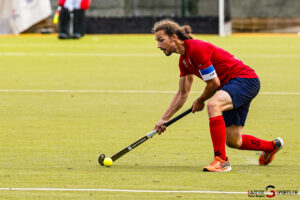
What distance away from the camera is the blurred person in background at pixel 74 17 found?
81.0ft

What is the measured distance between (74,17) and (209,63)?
18.1 meters

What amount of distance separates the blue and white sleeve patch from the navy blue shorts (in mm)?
282

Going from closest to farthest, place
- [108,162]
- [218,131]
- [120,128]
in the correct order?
[218,131], [108,162], [120,128]

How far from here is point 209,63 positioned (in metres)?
7.43

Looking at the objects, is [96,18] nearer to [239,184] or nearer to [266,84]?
[266,84]

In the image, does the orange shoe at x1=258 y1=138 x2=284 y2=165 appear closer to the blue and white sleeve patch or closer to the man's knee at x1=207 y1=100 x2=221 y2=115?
the man's knee at x1=207 y1=100 x2=221 y2=115

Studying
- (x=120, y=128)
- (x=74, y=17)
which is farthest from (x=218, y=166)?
(x=74, y=17)

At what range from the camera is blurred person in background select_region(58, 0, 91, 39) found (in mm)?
24688

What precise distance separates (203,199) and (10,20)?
2233cm

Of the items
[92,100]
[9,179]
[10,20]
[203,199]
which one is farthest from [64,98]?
[10,20]

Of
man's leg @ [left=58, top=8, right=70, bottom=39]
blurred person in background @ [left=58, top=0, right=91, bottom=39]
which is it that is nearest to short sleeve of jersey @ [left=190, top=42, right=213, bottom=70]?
blurred person in background @ [left=58, top=0, right=91, bottom=39]

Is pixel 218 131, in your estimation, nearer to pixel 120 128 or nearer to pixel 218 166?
pixel 218 166

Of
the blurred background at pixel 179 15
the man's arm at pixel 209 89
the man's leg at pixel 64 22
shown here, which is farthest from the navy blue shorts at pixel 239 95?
the blurred background at pixel 179 15

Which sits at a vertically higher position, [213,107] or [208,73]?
[208,73]
